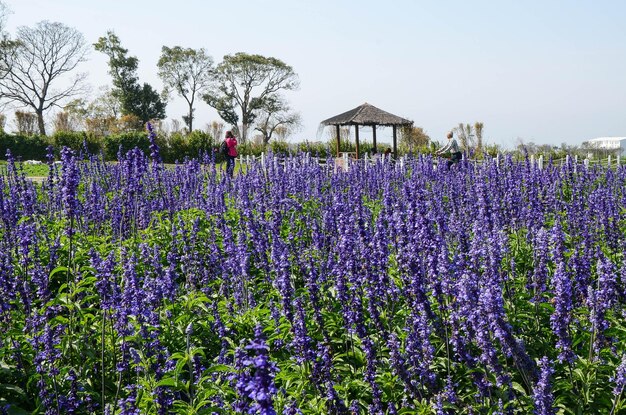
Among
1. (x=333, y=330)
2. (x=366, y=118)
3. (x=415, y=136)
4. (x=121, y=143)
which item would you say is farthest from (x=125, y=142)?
(x=333, y=330)

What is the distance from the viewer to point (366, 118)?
33375mm

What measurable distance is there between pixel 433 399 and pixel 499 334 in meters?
0.76

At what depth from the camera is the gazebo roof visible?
33.1 metres

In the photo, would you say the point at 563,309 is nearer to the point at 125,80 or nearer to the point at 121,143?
the point at 121,143

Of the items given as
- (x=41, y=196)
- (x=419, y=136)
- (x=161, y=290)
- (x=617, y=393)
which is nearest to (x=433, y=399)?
(x=617, y=393)

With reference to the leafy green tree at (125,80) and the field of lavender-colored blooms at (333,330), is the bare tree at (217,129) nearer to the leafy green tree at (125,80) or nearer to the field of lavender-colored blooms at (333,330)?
the leafy green tree at (125,80)

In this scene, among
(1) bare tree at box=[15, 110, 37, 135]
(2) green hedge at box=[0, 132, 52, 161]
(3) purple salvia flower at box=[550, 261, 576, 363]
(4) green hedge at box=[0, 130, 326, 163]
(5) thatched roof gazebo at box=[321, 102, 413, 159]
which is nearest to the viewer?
(3) purple salvia flower at box=[550, 261, 576, 363]

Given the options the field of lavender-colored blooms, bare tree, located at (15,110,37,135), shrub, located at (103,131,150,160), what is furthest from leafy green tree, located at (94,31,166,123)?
the field of lavender-colored blooms

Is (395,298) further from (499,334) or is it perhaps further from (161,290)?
(161,290)

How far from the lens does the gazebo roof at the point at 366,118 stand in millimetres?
33125

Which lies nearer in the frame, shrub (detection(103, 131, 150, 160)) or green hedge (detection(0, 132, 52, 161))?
green hedge (detection(0, 132, 52, 161))

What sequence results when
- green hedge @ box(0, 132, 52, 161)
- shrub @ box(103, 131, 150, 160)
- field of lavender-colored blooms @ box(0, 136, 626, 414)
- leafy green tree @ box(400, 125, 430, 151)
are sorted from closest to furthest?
field of lavender-colored blooms @ box(0, 136, 626, 414), green hedge @ box(0, 132, 52, 161), shrub @ box(103, 131, 150, 160), leafy green tree @ box(400, 125, 430, 151)

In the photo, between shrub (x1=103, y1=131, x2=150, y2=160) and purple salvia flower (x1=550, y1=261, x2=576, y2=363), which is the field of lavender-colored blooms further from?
shrub (x1=103, y1=131, x2=150, y2=160)

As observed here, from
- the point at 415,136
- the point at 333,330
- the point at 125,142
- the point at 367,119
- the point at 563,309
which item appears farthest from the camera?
the point at 415,136
